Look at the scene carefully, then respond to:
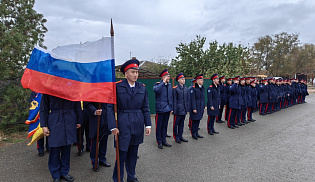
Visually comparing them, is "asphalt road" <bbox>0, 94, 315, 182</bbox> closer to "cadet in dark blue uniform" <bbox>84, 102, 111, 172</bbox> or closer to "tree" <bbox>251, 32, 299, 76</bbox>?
"cadet in dark blue uniform" <bbox>84, 102, 111, 172</bbox>

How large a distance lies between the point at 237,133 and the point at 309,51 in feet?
144

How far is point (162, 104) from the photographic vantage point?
17.6ft

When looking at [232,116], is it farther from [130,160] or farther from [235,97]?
[130,160]

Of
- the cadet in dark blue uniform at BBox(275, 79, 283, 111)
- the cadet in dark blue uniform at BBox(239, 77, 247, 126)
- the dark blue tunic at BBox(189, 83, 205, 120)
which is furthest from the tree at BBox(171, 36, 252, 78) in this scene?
the dark blue tunic at BBox(189, 83, 205, 120)

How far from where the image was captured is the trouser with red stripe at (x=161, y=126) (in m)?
5.39

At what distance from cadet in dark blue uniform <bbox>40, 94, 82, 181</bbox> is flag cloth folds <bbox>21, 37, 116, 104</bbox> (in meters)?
0.29

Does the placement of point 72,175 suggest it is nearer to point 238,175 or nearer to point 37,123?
point 37,123

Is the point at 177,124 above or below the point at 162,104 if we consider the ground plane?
below

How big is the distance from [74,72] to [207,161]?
10.7ft

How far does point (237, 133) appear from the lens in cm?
677

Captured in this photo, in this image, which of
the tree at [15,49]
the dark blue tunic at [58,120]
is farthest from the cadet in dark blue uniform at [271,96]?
the tree at [15,49]

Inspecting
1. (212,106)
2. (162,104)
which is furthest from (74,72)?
(212,106)

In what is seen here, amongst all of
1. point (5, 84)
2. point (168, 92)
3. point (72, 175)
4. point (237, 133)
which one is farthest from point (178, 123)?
point (5, 84)

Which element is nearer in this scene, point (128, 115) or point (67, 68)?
point (128, 115)
